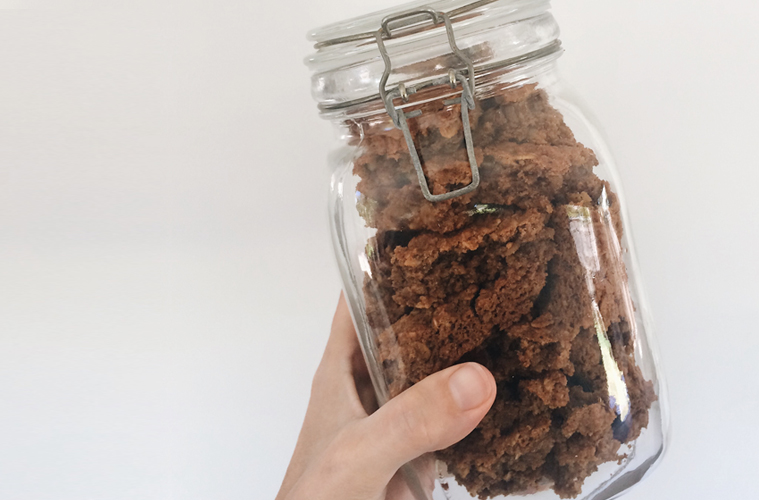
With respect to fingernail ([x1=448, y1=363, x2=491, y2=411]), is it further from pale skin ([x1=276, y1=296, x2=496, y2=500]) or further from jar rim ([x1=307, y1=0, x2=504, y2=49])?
jar rim ([x1=307, y1=0, x2=504, y2=49])

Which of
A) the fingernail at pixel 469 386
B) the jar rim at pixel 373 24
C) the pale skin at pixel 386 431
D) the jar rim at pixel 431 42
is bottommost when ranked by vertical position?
the pale skin at pixel 386 431

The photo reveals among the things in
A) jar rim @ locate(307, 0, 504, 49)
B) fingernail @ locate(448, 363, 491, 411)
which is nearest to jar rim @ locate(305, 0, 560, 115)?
jar rim @ locate(307, 0, 504, 49)

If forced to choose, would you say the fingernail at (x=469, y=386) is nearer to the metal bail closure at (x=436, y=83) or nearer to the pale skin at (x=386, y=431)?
the pale skin at (x=386, y=431)

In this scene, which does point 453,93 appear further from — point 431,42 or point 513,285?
point 513,285

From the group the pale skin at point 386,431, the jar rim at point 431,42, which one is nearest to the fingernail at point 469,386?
the pale skin at point 386,431

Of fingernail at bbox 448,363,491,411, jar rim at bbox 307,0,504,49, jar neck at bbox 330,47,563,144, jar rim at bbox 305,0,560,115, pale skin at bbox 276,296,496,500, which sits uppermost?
jar rim at bbox 307,0,504,49

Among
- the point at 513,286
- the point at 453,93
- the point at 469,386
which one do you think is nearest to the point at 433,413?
the point at 469,386

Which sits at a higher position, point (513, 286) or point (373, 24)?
point (373, 24)

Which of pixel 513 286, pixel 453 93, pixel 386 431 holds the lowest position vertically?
pixel 386 431

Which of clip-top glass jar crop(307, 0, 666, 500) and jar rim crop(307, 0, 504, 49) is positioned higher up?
jar rim crop(307, 0, 504, 49)
